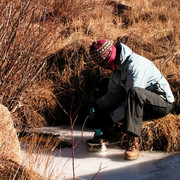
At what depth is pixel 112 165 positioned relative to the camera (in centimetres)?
312

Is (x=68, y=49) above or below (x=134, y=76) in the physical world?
above

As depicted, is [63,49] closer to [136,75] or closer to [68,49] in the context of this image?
[68,49]

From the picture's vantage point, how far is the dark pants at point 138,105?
3.11 m

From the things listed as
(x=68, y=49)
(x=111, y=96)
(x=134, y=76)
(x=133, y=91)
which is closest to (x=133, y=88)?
(x=133, y=91)

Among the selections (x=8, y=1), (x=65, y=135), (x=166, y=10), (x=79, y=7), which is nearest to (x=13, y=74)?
(x=8, y=1)

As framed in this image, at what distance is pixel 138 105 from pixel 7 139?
1.41 metres

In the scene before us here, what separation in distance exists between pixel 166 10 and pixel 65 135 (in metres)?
4.52

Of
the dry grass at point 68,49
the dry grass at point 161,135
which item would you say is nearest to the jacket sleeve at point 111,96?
the dry grass at point 68,49

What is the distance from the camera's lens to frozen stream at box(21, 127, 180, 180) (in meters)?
2.82

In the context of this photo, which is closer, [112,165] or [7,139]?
[7,139]

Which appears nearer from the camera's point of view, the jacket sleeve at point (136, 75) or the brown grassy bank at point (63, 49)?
the jacket sleeve at point (136, 75)

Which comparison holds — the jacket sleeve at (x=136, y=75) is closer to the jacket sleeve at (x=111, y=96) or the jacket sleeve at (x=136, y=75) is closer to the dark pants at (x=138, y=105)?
the dark pants at (x=138, y=105)

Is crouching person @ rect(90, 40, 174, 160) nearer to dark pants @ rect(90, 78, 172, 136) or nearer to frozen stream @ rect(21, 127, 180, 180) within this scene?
dark pants @ rect(90, 78, 172, 136)

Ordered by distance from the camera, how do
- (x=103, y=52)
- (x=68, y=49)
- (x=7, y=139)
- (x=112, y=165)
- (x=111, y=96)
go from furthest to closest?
(x=68, y=49)
(x=111, y=96)
(x=103, y=52)
(x=112, y=165)
(x=7, y=139)
